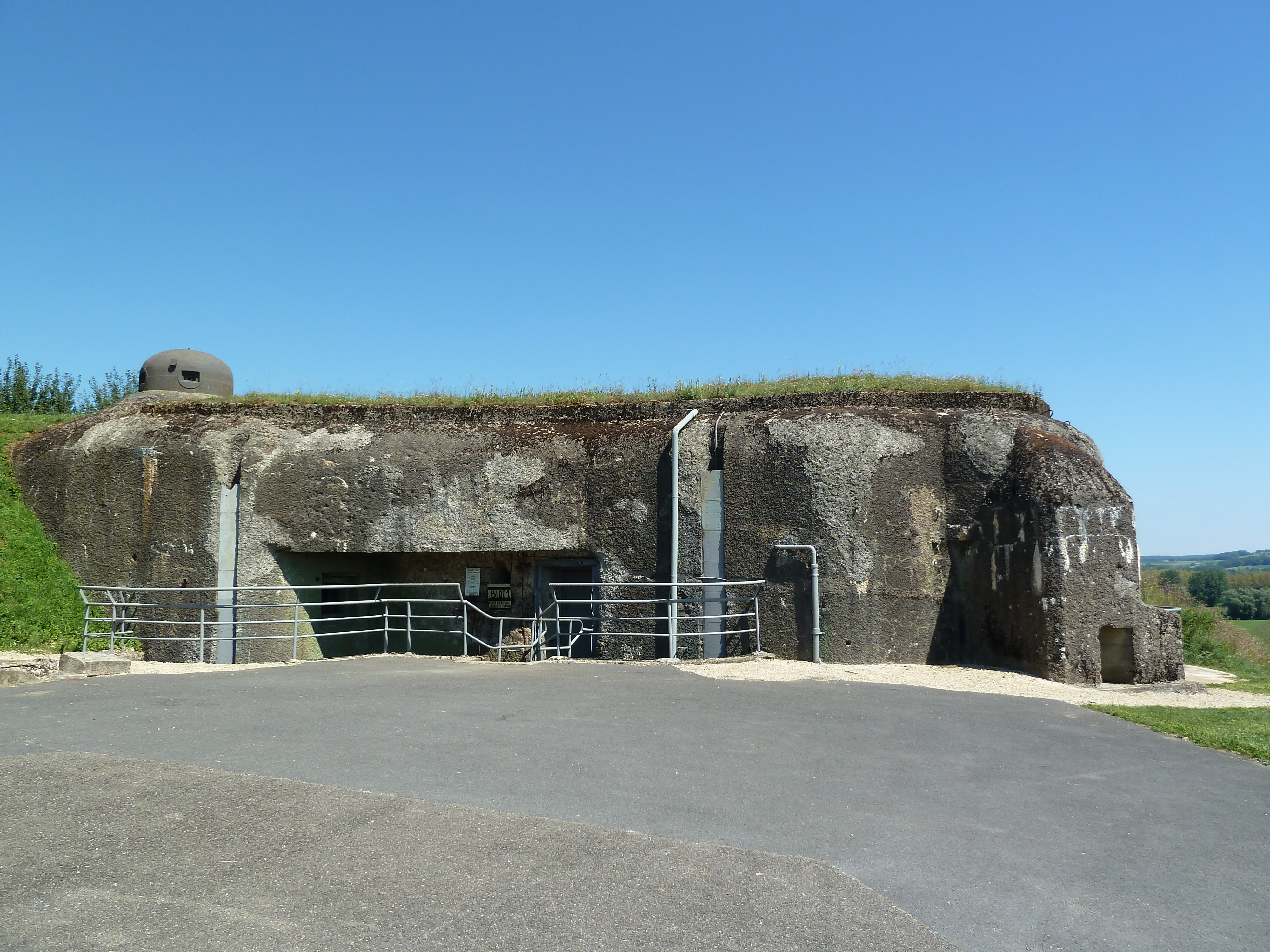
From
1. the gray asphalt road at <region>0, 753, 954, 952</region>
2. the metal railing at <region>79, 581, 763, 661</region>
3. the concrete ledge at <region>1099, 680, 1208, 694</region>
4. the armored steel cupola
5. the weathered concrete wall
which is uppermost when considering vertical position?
the armored steel cupola

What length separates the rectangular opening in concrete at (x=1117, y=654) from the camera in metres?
12.0

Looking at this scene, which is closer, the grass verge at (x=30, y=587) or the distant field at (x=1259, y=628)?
the grass verge at (x=30, y=587)

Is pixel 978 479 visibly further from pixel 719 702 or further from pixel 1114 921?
pixel 1114 921

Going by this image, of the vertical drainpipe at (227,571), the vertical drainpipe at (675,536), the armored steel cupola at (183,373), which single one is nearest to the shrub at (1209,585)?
the vertical drainpipe at (675,536)

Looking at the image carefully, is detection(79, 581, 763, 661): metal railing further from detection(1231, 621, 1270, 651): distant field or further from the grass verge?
detection(1231, 621, 1270, 651): distant field

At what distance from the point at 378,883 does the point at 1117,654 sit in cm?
1086

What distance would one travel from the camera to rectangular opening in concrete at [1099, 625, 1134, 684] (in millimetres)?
12039

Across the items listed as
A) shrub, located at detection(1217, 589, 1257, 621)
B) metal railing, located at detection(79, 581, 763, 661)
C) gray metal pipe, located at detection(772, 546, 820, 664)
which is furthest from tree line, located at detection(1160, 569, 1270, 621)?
metal railing, located at detection(79, 581, 763, 661)

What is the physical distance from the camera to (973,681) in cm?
1148

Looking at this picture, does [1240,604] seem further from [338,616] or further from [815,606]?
[338,616]

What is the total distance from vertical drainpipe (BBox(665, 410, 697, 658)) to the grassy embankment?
566cm

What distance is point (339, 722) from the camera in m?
8.05

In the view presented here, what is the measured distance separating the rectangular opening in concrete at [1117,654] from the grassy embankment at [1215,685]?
1.28m

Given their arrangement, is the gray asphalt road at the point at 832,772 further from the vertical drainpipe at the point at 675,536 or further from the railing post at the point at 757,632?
the vertical drainpipe at the point at 675,536
